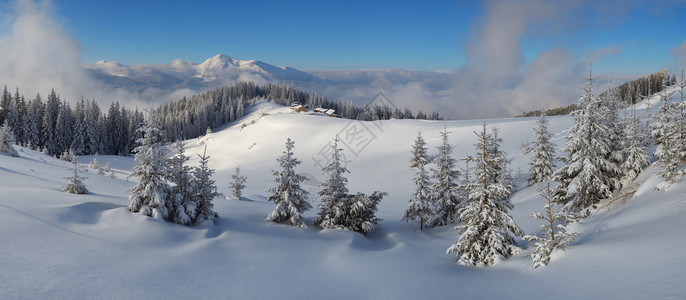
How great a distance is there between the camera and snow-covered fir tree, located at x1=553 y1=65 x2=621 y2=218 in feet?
47.0

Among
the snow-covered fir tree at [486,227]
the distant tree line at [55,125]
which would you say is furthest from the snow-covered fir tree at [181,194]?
the distant tree line at [55,125]

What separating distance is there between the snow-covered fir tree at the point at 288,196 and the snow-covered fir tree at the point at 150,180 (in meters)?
5.36

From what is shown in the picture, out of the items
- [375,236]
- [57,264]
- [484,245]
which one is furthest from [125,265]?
[375,236]

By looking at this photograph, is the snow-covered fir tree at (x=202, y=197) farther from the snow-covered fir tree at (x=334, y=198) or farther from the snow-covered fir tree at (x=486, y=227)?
the snow-covered fir tree at (x=486, y=227)

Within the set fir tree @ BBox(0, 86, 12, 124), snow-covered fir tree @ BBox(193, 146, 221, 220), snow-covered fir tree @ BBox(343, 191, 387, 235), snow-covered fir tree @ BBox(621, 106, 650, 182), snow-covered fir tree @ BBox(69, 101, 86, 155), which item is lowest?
snow-covered fir tree @ BBox(343, 191, 387, 235)

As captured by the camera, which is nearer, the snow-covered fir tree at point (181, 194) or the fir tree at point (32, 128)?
the snow-covered fir tree at point (181, 194)

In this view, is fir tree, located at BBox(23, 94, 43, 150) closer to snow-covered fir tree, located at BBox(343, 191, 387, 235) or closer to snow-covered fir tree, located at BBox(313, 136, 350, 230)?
snow-covered fir tree, located at BBox(313, 136, 350, 230)

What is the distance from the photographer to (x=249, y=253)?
11.5m

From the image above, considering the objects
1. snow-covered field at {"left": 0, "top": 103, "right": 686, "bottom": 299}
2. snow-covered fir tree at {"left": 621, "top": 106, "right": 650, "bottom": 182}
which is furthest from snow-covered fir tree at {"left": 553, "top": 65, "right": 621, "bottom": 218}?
snow-covered field at {"left": 0, "top": 103, "right": 686, "bottom": 299}

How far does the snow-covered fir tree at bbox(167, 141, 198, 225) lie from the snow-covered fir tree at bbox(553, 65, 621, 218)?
1702 cm

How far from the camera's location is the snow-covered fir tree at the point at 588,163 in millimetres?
14328

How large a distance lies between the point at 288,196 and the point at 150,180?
6581 millimetres

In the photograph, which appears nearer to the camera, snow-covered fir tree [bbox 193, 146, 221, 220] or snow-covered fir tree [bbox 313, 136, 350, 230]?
snow-covered fir tree [bbox 193, 146, 221, 220]

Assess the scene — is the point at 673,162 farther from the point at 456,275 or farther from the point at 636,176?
the point at 456,275
